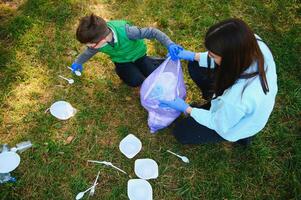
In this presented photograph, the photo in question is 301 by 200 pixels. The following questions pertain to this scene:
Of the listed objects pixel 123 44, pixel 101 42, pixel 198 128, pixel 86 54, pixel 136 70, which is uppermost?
Result: pixel 101 42

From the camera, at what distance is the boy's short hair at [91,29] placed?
2299 millimetres

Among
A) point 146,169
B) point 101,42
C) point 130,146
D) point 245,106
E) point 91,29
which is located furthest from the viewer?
point 130,146

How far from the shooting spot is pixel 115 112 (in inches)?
116

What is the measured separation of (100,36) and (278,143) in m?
1.70

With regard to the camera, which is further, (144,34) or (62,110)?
(62,110)

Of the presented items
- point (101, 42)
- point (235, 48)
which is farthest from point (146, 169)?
point (235, 48)

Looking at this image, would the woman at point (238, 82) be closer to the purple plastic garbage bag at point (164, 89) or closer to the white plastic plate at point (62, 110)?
the purple plastic garbage bag at point (164, 89)

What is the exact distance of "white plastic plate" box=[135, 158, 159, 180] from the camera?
264 cm

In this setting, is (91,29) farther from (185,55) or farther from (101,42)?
(185,55)

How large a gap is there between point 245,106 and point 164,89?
2.46 feet

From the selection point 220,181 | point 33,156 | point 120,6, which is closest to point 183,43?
point 120,6

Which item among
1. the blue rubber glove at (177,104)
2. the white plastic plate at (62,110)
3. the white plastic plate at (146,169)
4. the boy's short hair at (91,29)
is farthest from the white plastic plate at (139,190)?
the boy's short hair at (91,29)

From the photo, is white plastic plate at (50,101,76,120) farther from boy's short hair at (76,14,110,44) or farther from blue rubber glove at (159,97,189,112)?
blue rubber glove at (159,97,189,112)

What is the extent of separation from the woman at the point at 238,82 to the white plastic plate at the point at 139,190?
2.14 feet
